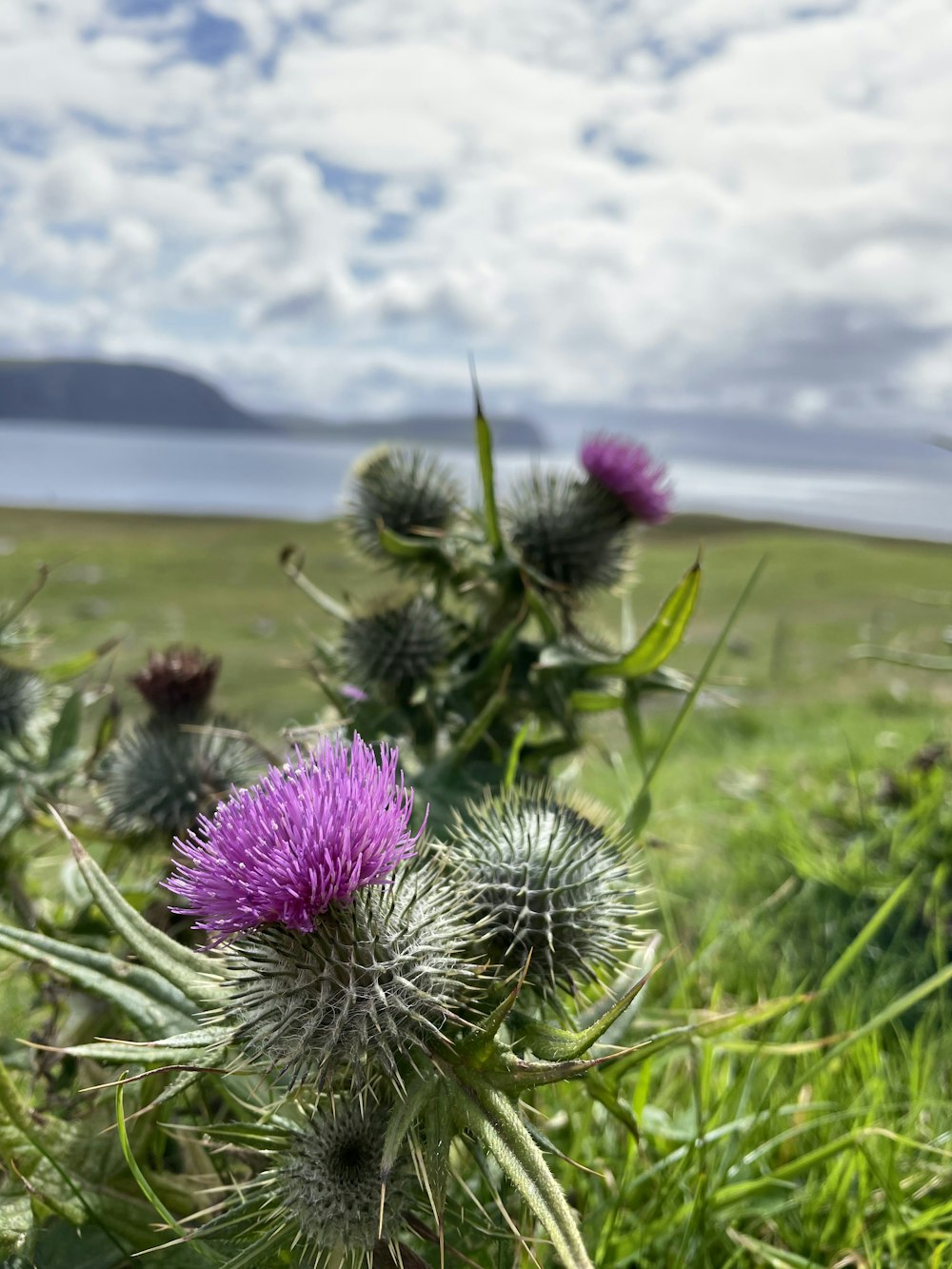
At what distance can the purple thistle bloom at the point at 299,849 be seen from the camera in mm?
1828

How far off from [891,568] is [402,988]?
37156 mm

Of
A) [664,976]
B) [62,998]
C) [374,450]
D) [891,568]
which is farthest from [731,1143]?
[891,568]

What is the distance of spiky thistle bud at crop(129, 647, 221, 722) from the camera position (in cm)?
382

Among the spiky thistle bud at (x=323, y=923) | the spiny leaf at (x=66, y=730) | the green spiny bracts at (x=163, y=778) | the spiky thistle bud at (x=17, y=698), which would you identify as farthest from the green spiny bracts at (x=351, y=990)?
the spiky thistle bud at (x=17, y=698)

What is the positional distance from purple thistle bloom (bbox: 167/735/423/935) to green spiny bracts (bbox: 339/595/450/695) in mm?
1639

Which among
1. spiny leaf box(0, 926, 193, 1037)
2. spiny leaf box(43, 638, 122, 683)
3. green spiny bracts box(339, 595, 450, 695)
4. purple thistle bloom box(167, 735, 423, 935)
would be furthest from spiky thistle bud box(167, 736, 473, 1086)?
spiny leaf box(43, 638, 122, 683)

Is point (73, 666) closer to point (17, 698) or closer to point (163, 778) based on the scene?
point (17, 698)

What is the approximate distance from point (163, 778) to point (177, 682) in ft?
1.49

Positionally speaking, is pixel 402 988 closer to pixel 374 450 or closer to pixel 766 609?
pixel 374 450

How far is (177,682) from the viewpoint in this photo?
3.83 metres

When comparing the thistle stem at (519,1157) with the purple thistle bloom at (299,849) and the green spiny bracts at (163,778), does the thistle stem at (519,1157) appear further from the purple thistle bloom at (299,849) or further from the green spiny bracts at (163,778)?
the green spiny bracts at (163,778)

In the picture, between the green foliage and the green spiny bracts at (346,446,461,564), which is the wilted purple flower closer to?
the green foliage

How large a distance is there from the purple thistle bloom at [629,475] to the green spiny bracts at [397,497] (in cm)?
70

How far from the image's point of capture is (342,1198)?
189 centimetres
